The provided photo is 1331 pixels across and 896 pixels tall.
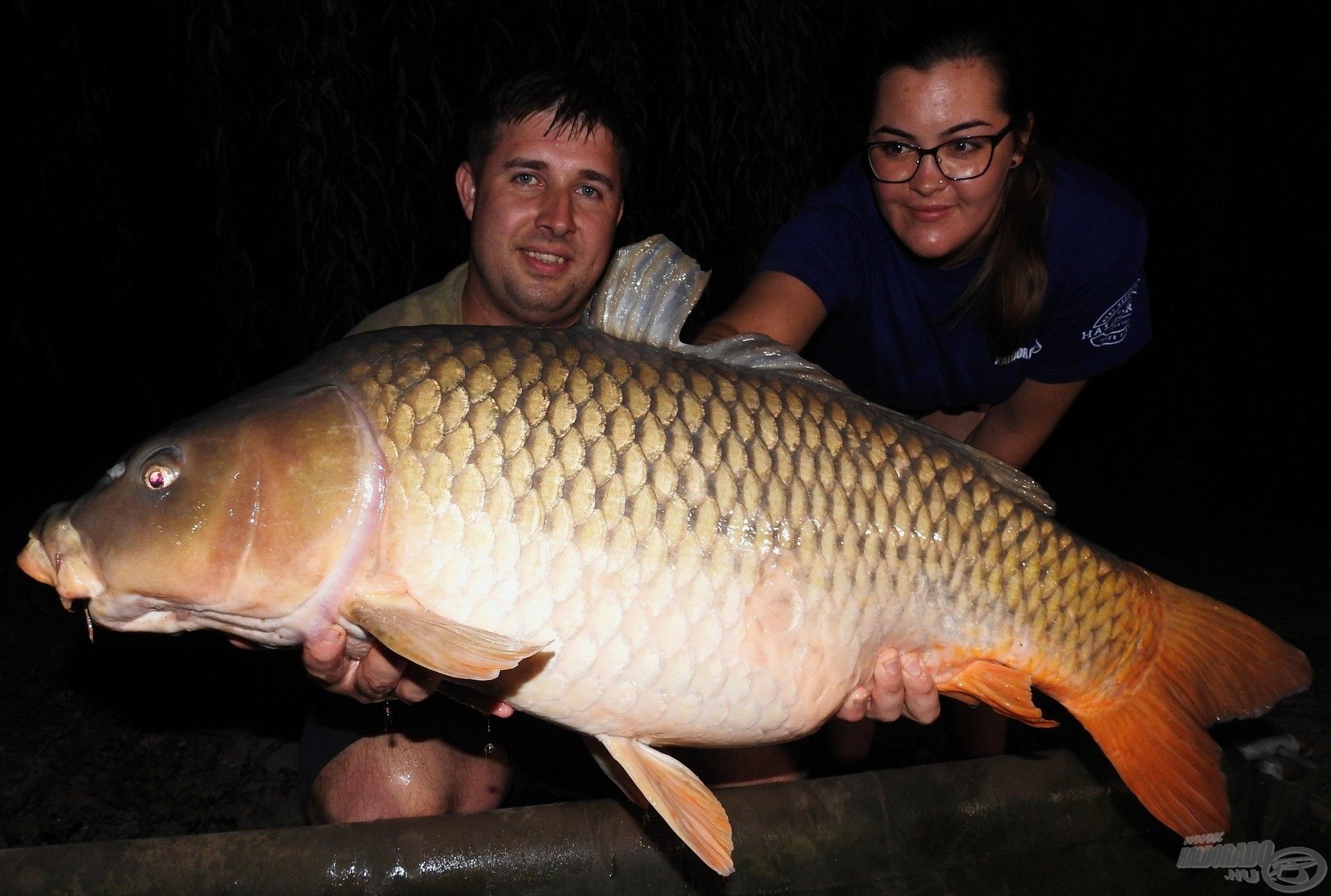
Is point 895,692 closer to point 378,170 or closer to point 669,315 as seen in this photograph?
point 669,315

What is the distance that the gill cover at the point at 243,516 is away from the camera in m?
0.99

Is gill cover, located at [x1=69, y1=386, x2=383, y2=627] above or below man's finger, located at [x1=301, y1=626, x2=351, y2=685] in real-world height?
above

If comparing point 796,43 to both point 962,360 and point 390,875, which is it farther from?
point 390,875

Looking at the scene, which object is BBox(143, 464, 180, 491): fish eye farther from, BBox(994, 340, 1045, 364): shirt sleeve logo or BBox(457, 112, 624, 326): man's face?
BBox(994, 340, 1045, 364): shirt sleeve logo

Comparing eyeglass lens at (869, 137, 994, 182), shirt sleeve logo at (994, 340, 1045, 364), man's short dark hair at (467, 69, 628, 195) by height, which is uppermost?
eyeglass lens at (869, 137, 994, 182)

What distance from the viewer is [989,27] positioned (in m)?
1.55

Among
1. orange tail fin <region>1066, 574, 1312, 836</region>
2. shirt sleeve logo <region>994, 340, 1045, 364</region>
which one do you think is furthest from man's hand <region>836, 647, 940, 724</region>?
shirt sleeve logo <region>994, 340, 1045, 364</region>

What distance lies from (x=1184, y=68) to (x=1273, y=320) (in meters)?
1.26

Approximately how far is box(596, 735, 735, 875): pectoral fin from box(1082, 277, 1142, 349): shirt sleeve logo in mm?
1211

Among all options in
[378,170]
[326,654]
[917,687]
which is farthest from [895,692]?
[378,170]

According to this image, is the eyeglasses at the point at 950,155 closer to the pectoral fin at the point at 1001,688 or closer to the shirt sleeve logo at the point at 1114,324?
the shirt sleeve logo at the point at 1114,324

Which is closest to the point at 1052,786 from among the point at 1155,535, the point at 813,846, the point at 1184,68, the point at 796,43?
the point at 813,846

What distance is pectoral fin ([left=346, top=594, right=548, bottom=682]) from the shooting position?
930 mm

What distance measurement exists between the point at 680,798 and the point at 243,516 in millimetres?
580
